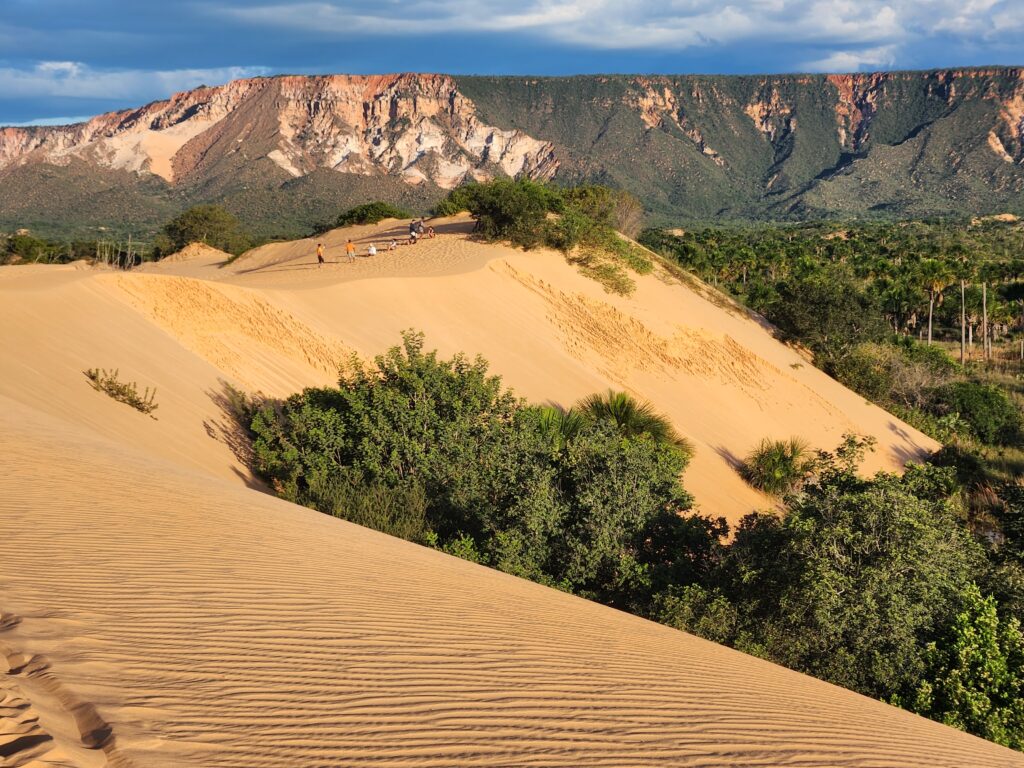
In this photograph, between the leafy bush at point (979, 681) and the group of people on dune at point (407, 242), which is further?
the group of people on dune at point (407, 242)

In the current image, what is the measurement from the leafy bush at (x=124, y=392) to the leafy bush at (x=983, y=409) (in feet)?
75.7

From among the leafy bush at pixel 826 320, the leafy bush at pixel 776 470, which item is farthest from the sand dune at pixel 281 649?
the leafy bush at pixel 826 320

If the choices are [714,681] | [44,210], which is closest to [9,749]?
[714,681]

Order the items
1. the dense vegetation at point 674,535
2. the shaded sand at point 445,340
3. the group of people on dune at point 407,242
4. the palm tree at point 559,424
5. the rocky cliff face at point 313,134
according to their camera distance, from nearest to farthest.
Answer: the dense vegetation at point 674,535, the palm tree at point 559,424, the shaded sand at point 445,340, the group of people on dune at point 407,242, the rocky cliff face at point 313,134

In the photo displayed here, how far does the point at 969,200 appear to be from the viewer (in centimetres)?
15725

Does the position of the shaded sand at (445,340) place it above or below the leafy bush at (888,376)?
above

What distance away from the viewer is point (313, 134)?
492 ft

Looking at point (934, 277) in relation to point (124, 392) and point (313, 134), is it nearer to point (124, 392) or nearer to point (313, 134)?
point (124, 392)

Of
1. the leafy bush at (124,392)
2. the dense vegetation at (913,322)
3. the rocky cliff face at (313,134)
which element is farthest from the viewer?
the rocky cliff face at (313,134)

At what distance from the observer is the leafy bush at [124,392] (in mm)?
13367

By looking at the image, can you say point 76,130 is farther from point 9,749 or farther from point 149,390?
point 9,749

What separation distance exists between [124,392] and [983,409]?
2460 cm

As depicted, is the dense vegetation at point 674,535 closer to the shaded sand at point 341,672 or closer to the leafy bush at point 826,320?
the shaded sand at point 341,672

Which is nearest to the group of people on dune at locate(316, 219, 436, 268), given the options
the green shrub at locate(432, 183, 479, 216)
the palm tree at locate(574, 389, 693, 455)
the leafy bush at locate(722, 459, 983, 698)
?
the green shrub at locate(432, 183, 479, 216)
